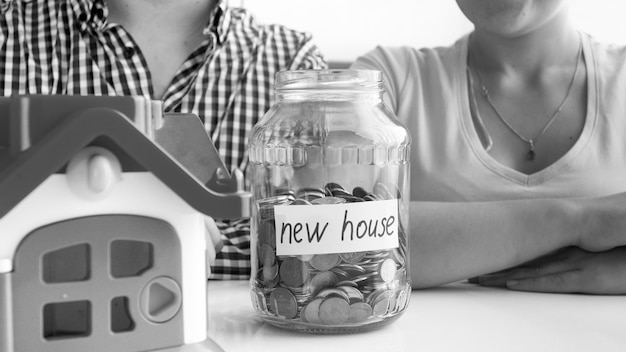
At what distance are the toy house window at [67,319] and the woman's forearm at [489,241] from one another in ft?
1.51

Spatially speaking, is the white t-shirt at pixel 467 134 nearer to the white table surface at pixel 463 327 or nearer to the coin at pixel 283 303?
the white table surface at pixel 463 327

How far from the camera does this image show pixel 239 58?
4.05 ft

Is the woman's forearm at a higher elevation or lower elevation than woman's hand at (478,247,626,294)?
higher

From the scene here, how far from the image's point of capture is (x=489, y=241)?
2.75 ft

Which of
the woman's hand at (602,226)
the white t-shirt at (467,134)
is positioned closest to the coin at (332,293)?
the woman's hand at (602,226)

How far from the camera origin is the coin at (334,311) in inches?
23.1

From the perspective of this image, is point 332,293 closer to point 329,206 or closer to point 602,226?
point 329,206

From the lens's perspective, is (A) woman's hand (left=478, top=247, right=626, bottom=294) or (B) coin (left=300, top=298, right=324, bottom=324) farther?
(A) woman's hand (left=478, top=247, right=626, bottom=294)

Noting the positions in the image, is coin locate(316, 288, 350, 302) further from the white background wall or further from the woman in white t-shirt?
the white background wall

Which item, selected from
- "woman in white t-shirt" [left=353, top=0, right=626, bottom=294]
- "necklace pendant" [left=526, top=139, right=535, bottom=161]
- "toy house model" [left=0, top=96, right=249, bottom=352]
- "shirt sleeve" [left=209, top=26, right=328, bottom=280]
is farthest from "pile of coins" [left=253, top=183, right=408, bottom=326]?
"necklace pendant" [left=526, top=139, right=535, bottom=161]

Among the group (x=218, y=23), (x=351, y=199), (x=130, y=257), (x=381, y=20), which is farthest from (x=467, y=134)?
(x=381, y=20)

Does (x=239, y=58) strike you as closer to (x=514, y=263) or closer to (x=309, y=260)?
(x=514, y=263)

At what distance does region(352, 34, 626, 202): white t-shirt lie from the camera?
1.05 meters

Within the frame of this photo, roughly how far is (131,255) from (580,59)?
3.05 ft
